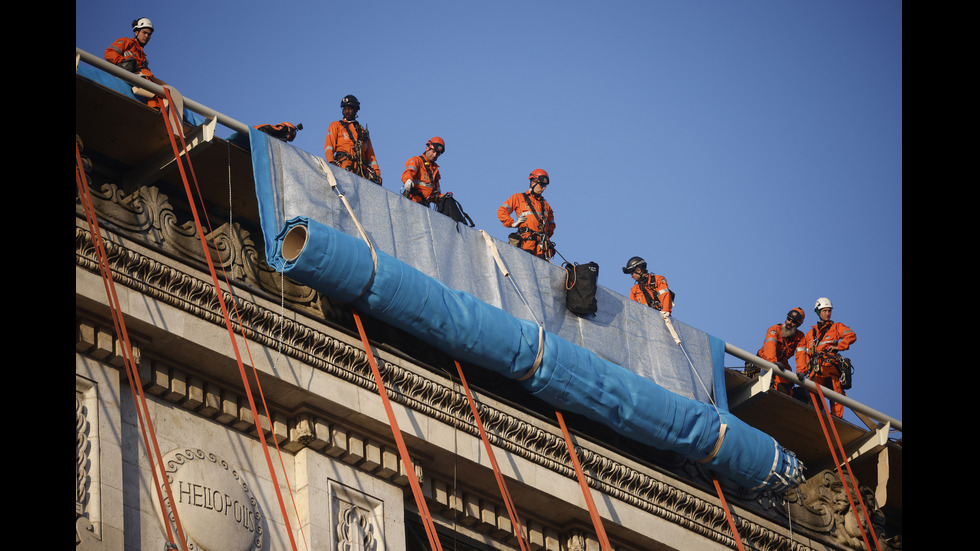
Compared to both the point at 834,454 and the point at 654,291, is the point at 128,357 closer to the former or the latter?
the point at 654,291

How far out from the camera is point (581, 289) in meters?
20.1

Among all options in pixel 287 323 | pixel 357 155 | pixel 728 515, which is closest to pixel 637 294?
pixel 728 515

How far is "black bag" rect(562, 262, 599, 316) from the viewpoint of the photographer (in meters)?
20.0

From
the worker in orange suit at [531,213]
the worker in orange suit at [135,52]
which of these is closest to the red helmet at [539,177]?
the worker in orange suit at [531,213]

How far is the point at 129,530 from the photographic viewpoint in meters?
14.5

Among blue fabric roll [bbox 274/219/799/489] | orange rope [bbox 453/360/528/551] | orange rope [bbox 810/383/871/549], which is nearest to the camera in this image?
blue fabric roll [bbox 274/219/799/489]

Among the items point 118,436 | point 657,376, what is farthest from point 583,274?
point 118,436

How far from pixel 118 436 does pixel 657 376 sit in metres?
7.87

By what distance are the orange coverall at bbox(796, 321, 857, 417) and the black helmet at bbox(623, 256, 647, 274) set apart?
9.79 ft

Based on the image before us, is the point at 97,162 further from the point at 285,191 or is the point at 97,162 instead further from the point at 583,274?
the point at 583,274

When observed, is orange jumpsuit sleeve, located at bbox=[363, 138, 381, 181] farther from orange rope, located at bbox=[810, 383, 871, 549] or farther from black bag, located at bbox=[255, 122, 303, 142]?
orange rope, located at bbox=[810, 383, 871, 549]

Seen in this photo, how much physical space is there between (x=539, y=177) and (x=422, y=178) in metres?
2.55

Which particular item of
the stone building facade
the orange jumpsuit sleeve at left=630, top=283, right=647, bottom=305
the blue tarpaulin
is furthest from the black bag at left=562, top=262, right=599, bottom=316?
the orange jumpsuit sleeve at left=630, top=283, right=647, bottom=305

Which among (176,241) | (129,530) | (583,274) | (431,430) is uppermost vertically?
(583,274)
